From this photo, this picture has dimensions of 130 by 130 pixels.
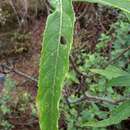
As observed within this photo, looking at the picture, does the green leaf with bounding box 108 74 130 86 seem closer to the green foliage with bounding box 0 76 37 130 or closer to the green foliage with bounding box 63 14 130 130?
the green foliage with bounding box 63 14 130 130

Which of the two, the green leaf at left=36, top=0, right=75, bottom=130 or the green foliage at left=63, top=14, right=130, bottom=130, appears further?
the green foliage at left=63, top=14, right=130, bottom=130

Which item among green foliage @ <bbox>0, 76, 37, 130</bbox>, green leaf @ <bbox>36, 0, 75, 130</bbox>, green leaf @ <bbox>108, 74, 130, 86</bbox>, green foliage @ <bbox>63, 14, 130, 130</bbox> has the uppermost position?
green leaf @ <bbox>36, 0, 75, 130</bbox>

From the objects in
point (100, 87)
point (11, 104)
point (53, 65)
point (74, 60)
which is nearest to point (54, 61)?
point (53, 65)

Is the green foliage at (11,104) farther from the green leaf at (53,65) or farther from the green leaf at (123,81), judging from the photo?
the green leaf at (53,65)

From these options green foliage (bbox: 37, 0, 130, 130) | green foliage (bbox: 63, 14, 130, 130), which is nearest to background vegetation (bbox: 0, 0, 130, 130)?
Result: green foliage (bbox: 63, 14, 130, 130)

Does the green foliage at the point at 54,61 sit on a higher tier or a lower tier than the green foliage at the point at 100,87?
higher

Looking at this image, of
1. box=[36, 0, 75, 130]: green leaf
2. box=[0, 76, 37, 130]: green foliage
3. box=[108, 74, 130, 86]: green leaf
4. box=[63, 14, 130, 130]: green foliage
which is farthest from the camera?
box=[0, 76, 37, 130]: green foliage

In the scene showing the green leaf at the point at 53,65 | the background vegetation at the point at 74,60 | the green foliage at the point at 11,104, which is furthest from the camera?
the green foliage at the point at 11,104

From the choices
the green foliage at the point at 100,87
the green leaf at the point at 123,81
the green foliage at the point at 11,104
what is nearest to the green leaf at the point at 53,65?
the green leaf at the point at 123,81
